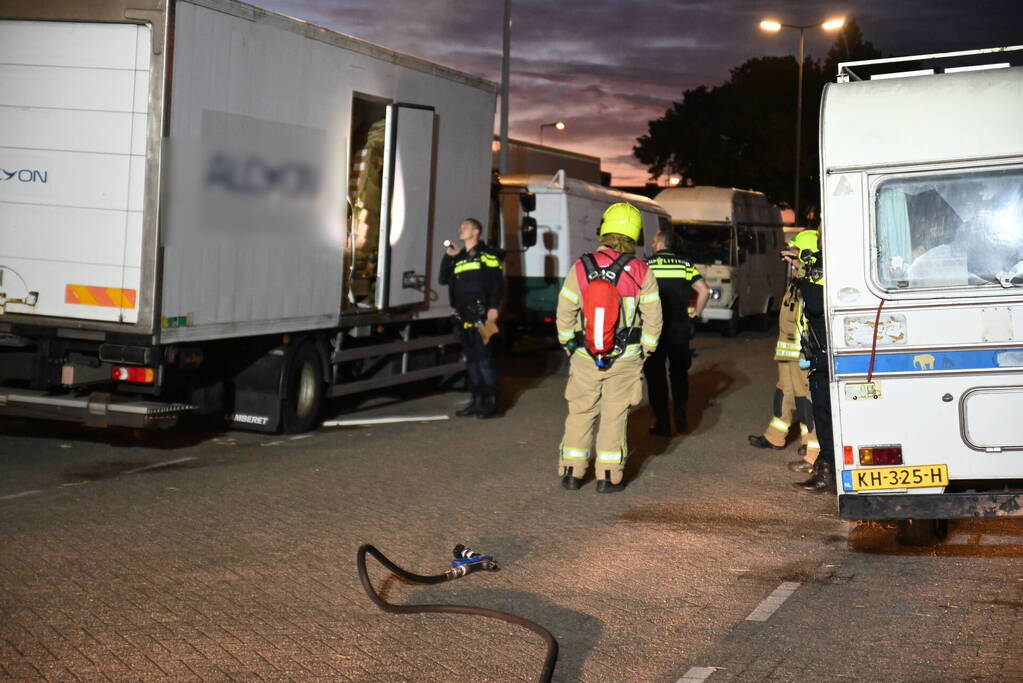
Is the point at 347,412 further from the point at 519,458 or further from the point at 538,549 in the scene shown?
the point at 538,549

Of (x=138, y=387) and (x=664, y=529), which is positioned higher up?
(x=138, y=387)

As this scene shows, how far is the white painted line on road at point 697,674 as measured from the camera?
17.8ft

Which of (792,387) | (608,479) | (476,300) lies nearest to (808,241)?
(792,387)

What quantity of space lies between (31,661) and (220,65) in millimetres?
5848

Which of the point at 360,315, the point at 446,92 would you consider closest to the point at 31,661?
the point at 360,315

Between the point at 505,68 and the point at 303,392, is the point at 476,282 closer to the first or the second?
the point at 303,392

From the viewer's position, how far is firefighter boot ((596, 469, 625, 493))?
9391mm

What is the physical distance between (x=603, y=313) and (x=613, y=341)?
0.22 metres

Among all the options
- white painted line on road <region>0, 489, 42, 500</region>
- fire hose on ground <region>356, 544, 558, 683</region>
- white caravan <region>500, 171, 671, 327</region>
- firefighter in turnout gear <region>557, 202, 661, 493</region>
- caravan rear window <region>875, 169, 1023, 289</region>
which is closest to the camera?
fire hose on ground <region>356, 544, 558, 683</region>

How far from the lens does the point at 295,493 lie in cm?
911

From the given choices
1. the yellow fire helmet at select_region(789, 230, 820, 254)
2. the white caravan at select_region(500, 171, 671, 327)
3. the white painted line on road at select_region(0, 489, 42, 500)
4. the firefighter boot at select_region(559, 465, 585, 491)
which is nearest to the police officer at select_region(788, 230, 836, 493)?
the yellow fire helmet at select_region(789, 230, 820, 254)

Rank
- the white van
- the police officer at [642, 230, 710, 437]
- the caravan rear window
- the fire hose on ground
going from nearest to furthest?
1. the fire hose on ground
2. the caravan rear window
3. the police officer at [642, 230, 710, 437]
4. the white van

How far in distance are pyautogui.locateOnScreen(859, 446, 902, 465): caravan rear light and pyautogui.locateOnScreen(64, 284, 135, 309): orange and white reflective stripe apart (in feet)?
17.7

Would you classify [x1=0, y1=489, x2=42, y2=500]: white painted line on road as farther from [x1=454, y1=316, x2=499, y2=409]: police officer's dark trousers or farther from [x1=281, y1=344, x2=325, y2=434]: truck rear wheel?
[x1=454, y1=316, x2=499, y2=409]: police officer's dark trousers
